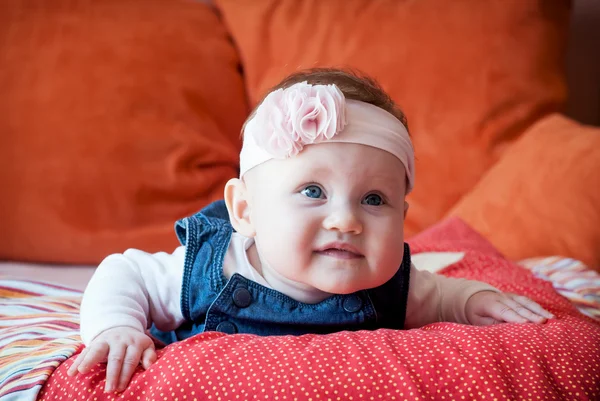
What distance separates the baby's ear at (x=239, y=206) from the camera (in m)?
0.91

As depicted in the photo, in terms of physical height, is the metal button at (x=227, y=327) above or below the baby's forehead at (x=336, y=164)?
below

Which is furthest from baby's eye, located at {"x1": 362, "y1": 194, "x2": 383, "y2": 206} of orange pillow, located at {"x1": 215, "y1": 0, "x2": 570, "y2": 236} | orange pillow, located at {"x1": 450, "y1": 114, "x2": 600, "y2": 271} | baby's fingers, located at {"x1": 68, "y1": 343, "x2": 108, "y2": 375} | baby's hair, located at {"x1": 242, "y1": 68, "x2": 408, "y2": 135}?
orange pillow, located at {"x1": 215, "y1": 0, "x2": 570, "y2": 236}

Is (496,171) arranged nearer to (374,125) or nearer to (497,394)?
(374,125)

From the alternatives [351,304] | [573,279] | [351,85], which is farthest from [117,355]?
[573,279]

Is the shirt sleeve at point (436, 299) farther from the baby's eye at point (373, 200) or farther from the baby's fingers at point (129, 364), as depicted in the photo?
the baby's fingers at point (129, 364)

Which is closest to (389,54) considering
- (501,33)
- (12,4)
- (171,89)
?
(501,33)

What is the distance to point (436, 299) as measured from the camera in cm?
102

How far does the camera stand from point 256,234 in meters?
0.88

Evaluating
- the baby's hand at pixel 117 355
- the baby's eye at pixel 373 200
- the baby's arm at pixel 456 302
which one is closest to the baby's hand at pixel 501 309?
the baby's arm at pixel 456 302

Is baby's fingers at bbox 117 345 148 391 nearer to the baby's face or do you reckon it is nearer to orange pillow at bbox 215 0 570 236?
the baby's face

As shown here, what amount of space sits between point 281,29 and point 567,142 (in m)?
0.86

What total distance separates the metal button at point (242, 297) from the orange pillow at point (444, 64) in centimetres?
91

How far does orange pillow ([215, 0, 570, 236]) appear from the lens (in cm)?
177

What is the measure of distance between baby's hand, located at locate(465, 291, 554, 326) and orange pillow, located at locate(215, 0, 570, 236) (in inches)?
30.2
